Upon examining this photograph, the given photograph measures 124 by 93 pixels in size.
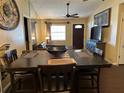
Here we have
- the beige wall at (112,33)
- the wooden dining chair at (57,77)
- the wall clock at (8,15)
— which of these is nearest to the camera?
the wooden dining chair at (57,77)

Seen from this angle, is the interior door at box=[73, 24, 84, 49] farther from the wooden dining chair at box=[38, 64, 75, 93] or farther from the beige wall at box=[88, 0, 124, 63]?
the wooden dining chair at box=[38, 64, 75, 93]

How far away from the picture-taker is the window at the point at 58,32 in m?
9.08

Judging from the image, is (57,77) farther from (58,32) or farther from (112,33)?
(58,32)

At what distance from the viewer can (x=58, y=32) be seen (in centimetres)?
914

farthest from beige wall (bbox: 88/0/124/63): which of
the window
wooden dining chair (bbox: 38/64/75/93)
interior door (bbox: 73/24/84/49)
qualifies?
the window

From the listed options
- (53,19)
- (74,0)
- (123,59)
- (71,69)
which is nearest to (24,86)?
(71,69)

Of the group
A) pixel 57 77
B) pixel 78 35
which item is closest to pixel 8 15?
pixel 57 77

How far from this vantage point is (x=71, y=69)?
169 cm

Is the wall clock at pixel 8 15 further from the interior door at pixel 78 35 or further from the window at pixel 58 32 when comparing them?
the interior door at pixel 78 35

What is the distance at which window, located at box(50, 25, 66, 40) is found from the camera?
908 cm

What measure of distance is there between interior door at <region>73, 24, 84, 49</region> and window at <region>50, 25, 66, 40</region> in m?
0.82

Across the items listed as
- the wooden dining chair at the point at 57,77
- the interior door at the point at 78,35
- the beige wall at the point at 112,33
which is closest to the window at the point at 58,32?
the interior door at the point at 78,35

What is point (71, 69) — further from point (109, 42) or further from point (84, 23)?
point (84, 23)

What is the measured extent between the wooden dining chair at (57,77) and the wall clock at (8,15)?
6.29 feet
